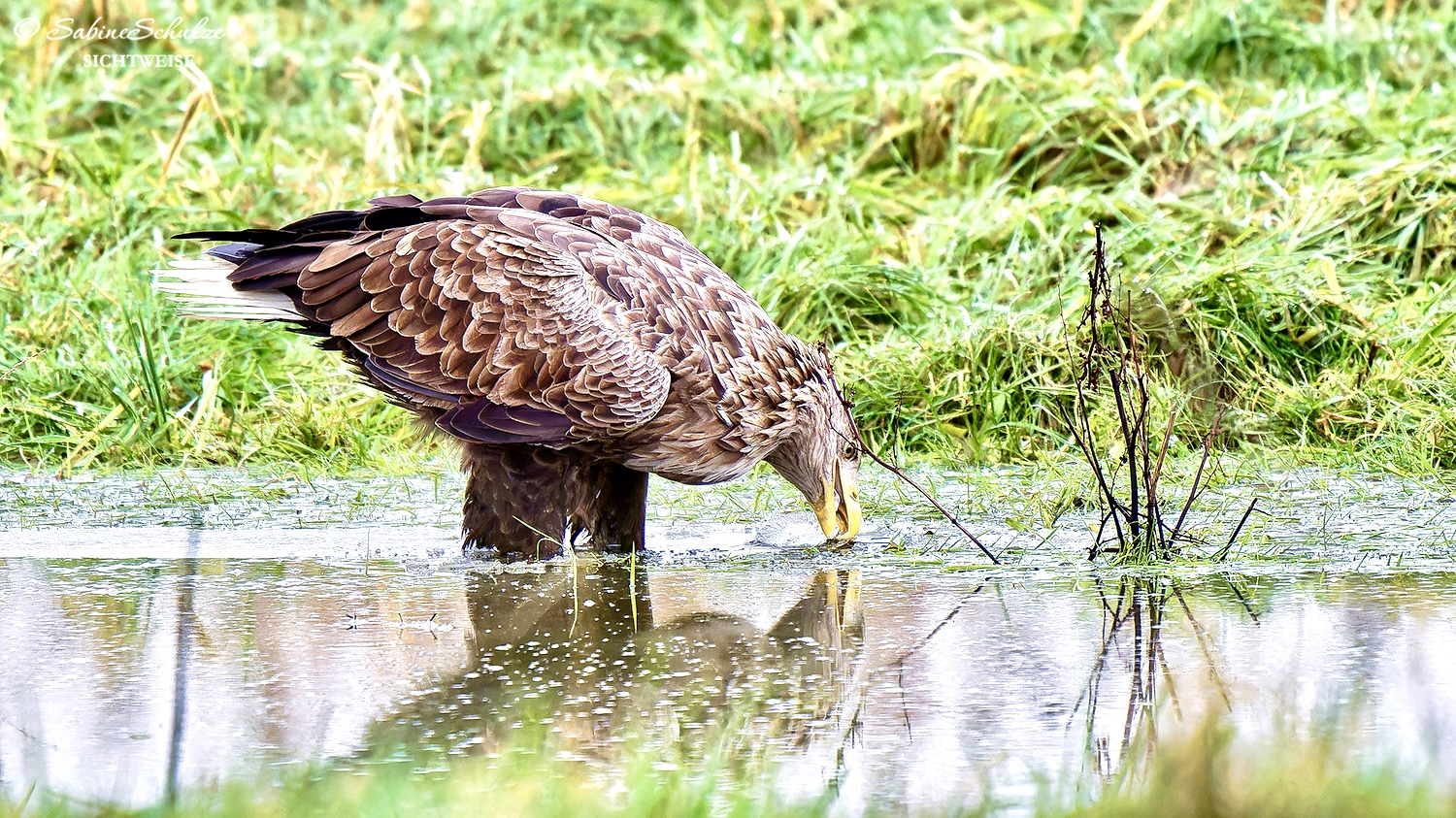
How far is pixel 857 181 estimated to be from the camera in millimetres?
8711

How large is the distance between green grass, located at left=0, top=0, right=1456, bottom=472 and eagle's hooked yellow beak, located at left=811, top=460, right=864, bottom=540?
131 cm

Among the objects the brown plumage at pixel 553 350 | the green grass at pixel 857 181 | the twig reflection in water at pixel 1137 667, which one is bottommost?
the twig reflection in water at pixel 1137 667

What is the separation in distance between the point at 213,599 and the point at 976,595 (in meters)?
1.81

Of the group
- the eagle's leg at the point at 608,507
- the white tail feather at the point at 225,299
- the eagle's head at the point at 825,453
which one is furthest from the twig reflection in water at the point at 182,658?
the eagle's head at the point at 825,453

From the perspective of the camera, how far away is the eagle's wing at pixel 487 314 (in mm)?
5094

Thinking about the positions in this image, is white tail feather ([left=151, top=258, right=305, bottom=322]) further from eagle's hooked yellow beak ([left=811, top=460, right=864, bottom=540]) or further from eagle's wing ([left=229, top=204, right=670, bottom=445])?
eagle's hooked yellow beak ([left=811, top=460, right=864, bottom=540])

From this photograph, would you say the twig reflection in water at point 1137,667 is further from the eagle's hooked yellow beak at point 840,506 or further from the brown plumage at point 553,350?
the brown plumage at point 553,350

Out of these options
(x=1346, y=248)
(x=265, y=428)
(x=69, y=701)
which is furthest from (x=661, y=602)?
(x=1346, y=248)

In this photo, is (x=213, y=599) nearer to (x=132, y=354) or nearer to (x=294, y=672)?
(x=294, y=672)

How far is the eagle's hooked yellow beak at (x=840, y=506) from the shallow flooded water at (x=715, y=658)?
0.59 ft

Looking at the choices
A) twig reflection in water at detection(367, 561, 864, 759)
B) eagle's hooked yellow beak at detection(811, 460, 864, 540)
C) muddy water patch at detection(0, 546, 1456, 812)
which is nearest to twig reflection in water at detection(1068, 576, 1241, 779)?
muddy water patch at detection(0, 546, 1456, 812)

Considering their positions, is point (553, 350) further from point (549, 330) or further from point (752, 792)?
point (752, 792)

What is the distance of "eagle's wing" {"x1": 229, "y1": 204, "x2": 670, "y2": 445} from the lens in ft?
16.7

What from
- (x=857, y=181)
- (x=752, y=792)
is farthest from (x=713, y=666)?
(x=857, y=181)
